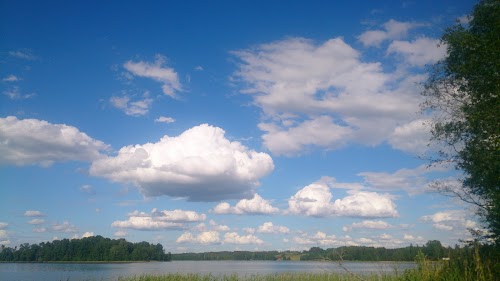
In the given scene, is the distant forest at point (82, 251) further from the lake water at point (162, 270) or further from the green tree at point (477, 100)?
the green tree at point (477, 100)

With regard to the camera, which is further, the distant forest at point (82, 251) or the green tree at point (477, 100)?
the distant forest at point (82, 251)

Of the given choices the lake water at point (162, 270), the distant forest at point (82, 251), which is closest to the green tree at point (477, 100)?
the lake water at point (162, 270)

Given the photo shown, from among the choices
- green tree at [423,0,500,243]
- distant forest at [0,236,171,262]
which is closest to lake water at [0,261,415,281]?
green tree at [423,0,500,243]

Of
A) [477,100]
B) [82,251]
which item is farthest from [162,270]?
[82,251]

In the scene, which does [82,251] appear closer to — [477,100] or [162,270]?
[162,270]

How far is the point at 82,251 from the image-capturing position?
10619cm

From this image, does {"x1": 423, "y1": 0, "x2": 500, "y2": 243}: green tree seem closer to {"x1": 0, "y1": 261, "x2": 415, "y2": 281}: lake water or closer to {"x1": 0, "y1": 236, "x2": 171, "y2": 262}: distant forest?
{"x1": 0, "y1": 261, "x2": 415, "y2": 281}: lake water

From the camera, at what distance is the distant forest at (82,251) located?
→ 345 ft

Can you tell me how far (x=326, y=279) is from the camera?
1967cm

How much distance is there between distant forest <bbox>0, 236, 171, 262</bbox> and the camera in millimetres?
105188

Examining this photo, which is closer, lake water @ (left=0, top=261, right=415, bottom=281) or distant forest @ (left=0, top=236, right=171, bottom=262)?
lake water @ (left=0, top=261, right=415, bottom=281)

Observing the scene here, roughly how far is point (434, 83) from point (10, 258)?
5008 inches

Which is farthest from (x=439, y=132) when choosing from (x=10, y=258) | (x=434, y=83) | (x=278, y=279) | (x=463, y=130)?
(x=10, y=258)

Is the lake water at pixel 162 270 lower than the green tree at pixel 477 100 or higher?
lower
